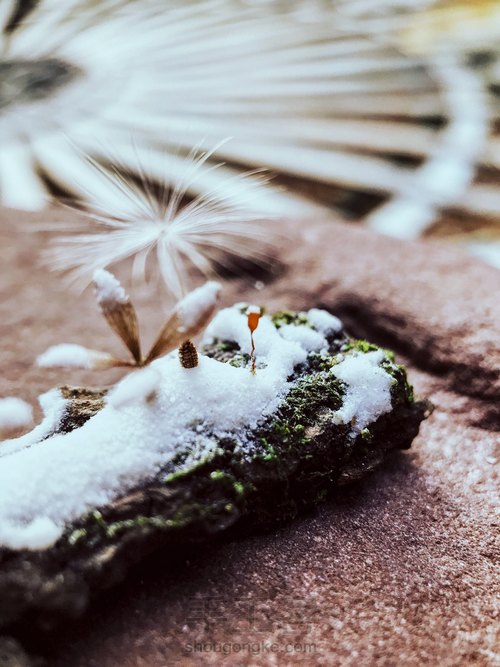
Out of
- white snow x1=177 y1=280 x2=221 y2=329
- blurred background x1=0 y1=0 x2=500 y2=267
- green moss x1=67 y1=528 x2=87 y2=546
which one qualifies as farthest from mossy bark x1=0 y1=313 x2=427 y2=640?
blurred background x1=0 y1=0 x2=500 y2=267

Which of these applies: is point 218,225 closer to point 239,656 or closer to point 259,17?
point 239,656

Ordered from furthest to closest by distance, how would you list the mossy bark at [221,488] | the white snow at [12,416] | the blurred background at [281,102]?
the blurred background at [281,102], the white snow at [12,416], the mossy bark at [221,488]

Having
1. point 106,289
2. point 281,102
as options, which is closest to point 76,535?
point 106,289

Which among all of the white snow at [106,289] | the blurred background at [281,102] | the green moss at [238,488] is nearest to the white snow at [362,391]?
the green moss at [238,488]

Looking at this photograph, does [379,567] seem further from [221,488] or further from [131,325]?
[131,325]

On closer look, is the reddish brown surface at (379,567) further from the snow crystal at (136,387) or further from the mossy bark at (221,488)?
the snow crystal at (136,387)

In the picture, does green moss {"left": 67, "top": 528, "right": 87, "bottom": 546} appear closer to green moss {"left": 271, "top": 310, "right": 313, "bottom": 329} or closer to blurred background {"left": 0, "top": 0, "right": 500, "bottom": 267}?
green moss {"left": 271, "top": 310, "right": 313, "bottom": 329}

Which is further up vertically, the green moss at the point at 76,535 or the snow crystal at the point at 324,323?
the green moss at the point at 76,535
